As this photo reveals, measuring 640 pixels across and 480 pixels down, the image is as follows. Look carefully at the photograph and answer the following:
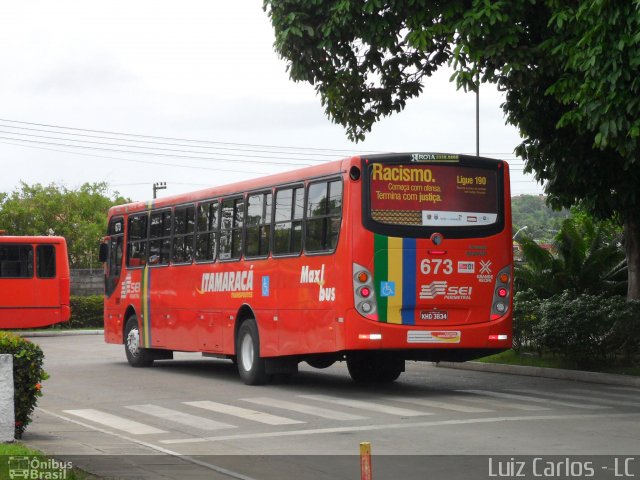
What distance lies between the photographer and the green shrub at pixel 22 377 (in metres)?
11.9

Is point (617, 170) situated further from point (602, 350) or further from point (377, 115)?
point (377, 115)

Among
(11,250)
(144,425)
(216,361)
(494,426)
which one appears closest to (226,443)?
(144,425)

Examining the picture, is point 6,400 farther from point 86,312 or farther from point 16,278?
point 86,312

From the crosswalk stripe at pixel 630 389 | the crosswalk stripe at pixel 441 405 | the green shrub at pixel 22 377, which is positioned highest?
the green shrub at pixel 22 377

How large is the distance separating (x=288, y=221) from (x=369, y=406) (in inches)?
146

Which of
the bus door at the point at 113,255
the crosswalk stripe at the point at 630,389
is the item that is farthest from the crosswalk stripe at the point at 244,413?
the bus door at the point at 113,255

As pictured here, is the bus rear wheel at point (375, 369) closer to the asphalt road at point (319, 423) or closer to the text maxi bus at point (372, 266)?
the text maxi bus at point (372, 266)

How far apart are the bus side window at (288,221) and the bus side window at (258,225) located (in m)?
0.31

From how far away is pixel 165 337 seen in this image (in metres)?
22.3

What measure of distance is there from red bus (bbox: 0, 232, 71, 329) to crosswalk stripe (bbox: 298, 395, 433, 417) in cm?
2149

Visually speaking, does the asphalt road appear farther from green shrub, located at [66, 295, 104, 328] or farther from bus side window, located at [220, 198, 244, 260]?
green shrub, located at [66, 295, 104, 328]

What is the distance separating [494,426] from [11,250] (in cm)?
2627

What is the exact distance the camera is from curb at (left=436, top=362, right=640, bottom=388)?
1891cm

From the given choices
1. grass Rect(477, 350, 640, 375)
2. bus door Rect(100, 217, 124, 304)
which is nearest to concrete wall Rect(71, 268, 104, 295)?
bus door Rect(100, 217, 124, 304)
